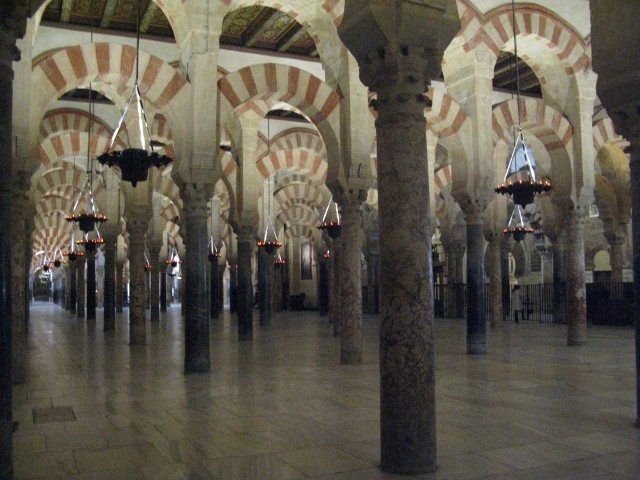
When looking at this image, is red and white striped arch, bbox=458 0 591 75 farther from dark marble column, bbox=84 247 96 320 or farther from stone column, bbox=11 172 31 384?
dark marble column, bbox=84 247 96 320

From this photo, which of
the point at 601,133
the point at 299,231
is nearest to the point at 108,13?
the point at 601,133

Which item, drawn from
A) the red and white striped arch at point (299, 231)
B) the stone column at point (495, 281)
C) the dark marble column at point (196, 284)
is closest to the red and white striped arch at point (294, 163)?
the stone column at point (495, 281)

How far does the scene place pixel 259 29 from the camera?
9.30 m

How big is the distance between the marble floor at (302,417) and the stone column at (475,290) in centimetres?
35

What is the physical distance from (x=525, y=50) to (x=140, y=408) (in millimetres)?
7148

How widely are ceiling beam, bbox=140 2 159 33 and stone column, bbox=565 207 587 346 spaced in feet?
20.9

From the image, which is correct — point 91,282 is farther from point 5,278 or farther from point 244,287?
point 5,278

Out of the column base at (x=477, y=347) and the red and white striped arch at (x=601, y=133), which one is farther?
the red and white striped arch at (x=601, y=133)

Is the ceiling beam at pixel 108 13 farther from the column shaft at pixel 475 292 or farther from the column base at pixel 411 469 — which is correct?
the column base at pixel 411 469

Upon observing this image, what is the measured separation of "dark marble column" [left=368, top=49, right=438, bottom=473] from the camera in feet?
9.89

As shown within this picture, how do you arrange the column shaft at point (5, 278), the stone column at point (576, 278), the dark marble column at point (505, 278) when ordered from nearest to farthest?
the column shaft at point (5, 278) < the stone column at point (576, 278) < the dark marble column at point (505, 278)

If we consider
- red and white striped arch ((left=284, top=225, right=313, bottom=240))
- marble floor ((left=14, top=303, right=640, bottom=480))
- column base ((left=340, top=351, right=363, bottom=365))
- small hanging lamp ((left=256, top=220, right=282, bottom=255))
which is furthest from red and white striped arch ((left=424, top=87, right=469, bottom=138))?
red and white striped arch ((left=284, top=225, right=313, bottom=240))

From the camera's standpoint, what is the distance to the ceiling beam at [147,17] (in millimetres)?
8545

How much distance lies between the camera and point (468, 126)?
820 centimetres
